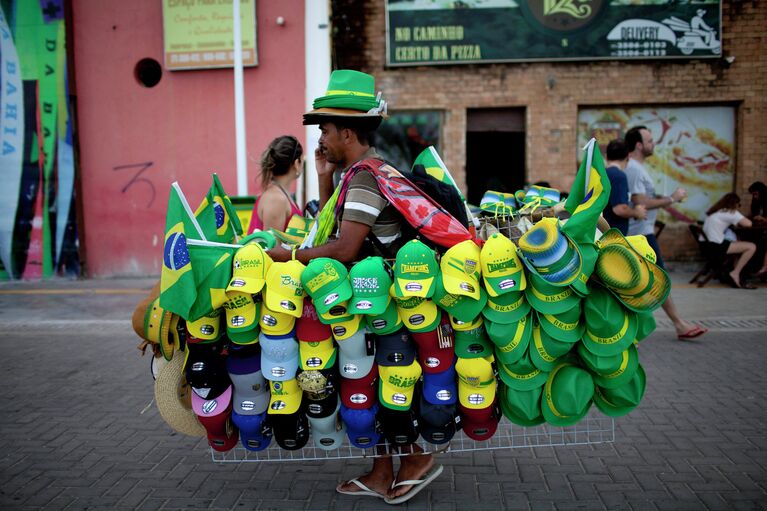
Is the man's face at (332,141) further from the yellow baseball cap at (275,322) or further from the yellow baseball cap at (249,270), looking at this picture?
the yellow baseball cap at (275,322)

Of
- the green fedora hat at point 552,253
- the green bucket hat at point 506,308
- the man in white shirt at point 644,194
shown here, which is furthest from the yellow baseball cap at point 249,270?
the man in white shirt at point 644,194

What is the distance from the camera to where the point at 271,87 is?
400 inches

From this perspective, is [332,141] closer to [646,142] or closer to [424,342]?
[424,342]

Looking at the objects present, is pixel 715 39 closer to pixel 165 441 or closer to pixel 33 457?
pixel 165 441

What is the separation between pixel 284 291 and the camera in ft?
8.06

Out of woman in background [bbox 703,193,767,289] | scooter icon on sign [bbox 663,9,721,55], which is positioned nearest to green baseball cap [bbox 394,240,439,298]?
woman in background [bbox 703,193,767,289]

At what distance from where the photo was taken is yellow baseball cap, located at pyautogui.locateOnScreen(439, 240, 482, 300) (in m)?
2.40

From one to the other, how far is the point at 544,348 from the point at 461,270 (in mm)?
506

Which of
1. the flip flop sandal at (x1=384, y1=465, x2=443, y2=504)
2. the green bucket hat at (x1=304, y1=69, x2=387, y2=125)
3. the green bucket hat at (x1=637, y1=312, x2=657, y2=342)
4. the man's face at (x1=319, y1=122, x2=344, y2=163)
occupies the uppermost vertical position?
the green bucket hat at (x1=304, y1=69, x2=387, y2=125)

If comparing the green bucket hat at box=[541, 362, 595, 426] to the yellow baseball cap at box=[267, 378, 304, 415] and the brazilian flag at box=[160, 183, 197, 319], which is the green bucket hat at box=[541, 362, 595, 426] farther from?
the brazilian flag at box=[160, 183, 197, 319]

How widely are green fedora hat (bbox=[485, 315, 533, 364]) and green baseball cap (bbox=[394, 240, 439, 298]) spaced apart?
12.8 inches

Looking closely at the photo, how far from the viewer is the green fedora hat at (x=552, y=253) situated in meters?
2.27

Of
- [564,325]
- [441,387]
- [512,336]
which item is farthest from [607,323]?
[441,387]

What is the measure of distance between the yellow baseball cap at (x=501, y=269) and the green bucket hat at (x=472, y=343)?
0.74 ft
